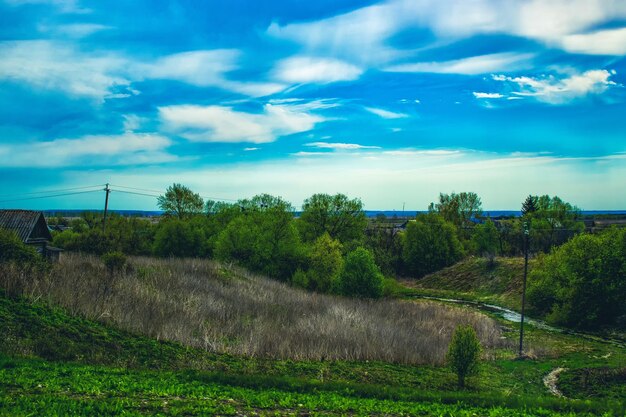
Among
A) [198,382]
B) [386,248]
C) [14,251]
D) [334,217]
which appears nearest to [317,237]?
[334,217]

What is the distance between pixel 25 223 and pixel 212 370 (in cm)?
3542

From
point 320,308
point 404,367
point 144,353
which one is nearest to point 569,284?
point 320,308

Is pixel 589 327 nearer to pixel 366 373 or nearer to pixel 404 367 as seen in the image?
pixel 404 367

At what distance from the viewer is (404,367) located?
23906mm

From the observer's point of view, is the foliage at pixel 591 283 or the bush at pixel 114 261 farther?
the foliage at pixel 591 283

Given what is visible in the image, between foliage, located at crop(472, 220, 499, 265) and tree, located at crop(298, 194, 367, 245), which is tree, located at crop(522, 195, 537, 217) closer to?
foliage, located at crop(472, 220, 499, 265)

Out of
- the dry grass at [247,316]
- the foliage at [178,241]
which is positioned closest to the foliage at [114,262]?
the dry grass at [247,316]

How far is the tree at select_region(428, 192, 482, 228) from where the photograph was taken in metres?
114

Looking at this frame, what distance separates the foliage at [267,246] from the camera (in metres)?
59.7

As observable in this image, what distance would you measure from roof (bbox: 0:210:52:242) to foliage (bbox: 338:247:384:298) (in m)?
30.9

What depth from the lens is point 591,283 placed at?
149ft

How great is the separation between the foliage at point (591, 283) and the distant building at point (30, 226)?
165 feet

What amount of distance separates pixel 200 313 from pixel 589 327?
37494 mm

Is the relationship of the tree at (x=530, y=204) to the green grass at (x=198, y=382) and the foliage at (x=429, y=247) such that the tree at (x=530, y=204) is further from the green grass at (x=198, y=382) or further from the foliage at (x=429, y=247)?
the green grass at (x=198, y=382)
